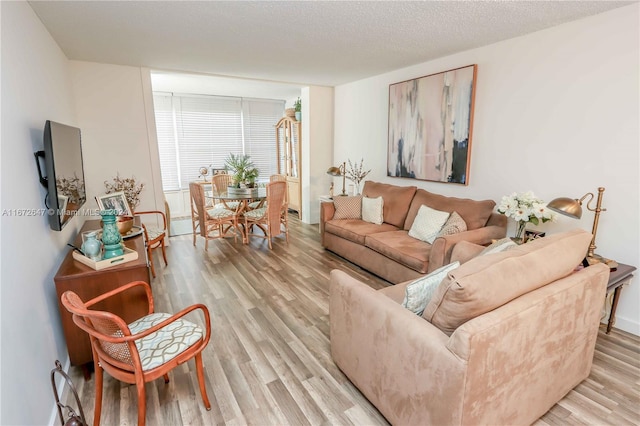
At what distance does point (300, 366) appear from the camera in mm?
2170

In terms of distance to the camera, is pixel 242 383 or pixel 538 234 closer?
pixel 242 383

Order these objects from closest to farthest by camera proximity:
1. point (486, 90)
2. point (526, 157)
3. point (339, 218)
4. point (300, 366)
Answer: point (300, 366), point (526, 157), point (486, 90), point (339, 218)

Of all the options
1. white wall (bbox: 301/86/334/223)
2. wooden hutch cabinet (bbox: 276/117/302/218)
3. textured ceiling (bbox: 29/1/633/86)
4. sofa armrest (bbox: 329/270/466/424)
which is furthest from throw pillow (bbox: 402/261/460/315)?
wooden hutch cabinet (bbox: 276/117/302/218)

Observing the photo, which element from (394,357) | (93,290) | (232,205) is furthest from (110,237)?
(232,205)

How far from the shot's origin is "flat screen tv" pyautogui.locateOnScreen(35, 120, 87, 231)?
1876mm

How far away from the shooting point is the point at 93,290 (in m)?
1.98

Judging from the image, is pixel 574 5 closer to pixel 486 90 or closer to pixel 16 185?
pixel 486 90

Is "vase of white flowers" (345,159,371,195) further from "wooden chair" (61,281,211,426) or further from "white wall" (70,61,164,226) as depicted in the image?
"wooden chair" (61,281,211,426)

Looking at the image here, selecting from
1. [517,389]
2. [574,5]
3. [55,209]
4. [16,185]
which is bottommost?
[517,389]

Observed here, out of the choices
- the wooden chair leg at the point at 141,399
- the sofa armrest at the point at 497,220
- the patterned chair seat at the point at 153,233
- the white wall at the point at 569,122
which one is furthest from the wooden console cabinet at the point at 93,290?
the white wall at the point at 569,122

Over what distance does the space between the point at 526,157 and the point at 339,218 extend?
2212mm

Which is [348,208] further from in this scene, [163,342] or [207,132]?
[207,132]

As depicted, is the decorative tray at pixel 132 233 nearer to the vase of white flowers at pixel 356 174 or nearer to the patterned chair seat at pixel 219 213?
the patterned chair seat at pixel 219 213

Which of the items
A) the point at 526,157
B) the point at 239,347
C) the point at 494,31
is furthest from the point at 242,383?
the point at 494,31
